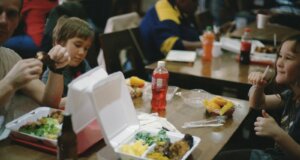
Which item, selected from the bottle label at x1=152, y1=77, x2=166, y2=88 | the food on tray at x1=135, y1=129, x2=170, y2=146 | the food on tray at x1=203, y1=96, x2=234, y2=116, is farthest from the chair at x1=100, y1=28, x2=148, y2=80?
the food on tray at x1=135, y1=129, x2=170, y2=146

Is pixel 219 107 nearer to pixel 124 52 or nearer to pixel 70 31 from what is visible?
pixel 70 31

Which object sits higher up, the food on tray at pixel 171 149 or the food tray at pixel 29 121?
the food tray at pixel 29 121

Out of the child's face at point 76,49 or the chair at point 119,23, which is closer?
the child's face at point 76,49

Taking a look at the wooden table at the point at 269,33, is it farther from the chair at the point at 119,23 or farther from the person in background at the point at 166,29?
the chair at the point at 119,23

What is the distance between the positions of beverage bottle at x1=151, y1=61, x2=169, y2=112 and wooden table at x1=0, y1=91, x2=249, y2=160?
1.6 inches

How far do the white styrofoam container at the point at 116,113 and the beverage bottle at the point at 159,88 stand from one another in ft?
1.12

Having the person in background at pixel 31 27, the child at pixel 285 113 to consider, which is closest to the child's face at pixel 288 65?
the child at pixel 285 113

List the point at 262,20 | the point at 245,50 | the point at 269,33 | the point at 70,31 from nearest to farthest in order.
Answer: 1. the point at 70,31
2. the point at 245,50
3. the point at 269,33
4. the point at 262,20

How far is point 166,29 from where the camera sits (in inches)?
134

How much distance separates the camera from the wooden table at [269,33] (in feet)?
11.7

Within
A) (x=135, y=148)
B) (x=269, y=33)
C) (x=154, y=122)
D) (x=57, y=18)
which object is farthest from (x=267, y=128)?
(x=269, y=33)

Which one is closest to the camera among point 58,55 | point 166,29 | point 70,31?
point 58,55

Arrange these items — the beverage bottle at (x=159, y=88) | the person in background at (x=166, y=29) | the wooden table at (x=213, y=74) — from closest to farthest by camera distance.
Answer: the beverage bottle at (x=159, y=88), the wooden table at (x=213, y=74), the person in background at (x=166, y=29)

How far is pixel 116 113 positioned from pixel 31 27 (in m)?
2.45
